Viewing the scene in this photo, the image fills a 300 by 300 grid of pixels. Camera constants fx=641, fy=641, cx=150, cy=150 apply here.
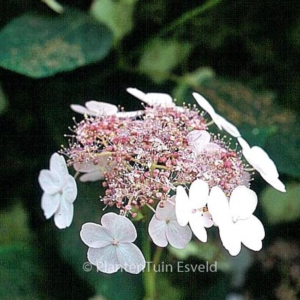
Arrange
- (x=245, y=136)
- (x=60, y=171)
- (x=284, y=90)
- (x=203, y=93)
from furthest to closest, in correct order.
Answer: (x=284, y=90)
(x=203, y=93)
(x=245, y=136)
(x=60, y=171)

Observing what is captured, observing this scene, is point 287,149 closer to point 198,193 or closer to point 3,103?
point 198,193

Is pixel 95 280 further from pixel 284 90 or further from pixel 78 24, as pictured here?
pixel 284 90

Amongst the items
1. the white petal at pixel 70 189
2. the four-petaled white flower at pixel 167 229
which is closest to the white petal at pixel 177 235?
the four-petaled white flower at pixel 167 229

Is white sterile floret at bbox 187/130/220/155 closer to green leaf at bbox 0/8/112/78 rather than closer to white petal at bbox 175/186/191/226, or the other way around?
white petal at bbox 175/186/191/226

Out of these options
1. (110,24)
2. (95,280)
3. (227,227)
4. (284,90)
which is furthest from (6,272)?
(284,90)

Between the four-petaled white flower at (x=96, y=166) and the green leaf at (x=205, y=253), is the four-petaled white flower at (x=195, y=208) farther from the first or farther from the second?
the green leaf at (x=205, y=253)

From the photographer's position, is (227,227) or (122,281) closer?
(227,227)

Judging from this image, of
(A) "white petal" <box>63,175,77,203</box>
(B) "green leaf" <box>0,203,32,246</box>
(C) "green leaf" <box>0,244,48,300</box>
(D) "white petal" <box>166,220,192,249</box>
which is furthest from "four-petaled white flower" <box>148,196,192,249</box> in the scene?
(B) "green leaf" <box>0,203,32,246</box>
